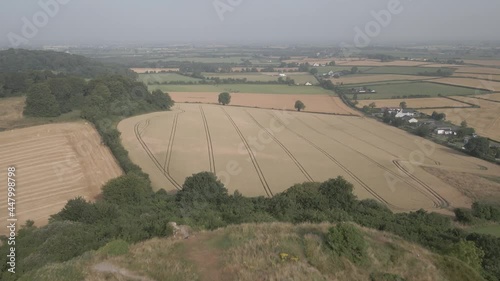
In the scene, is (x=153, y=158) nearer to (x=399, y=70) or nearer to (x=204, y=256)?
(x=204, y=256)

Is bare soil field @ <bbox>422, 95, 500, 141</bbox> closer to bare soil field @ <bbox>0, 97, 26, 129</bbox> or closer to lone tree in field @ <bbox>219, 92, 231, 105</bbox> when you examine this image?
lone tree in field @ <bbox>219, 92, 231, 105</bbox>

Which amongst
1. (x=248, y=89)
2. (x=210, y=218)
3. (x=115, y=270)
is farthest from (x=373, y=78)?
(x=115, y=270)

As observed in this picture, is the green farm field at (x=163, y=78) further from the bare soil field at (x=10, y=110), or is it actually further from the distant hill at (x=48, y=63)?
the bare soil field at (x=10, y=110)

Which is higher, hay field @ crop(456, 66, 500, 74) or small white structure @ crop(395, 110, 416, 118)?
hay field @ crop(456, 66, 500, 74)

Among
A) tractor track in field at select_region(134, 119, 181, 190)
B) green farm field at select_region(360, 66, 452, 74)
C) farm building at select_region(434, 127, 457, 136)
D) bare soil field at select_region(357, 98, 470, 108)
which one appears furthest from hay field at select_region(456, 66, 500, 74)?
tractor track in field at select_region(134, 119, 181, 190)

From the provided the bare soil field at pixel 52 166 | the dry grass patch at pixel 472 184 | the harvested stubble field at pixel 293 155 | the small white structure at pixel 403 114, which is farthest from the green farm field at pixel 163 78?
the dry grass patch at pixel 472 184

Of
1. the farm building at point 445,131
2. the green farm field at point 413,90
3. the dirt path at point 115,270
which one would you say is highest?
the dirt path at point 115,270

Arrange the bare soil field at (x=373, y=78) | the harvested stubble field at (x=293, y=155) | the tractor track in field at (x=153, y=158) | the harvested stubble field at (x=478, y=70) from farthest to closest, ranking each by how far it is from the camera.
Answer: the harvested stubble field at (x=478, y=70)
the bare soil field at (x=373, y=78)
the tractor track in field at (x=153, y=158)
the harvested stubble field at (x=293, y=155)
